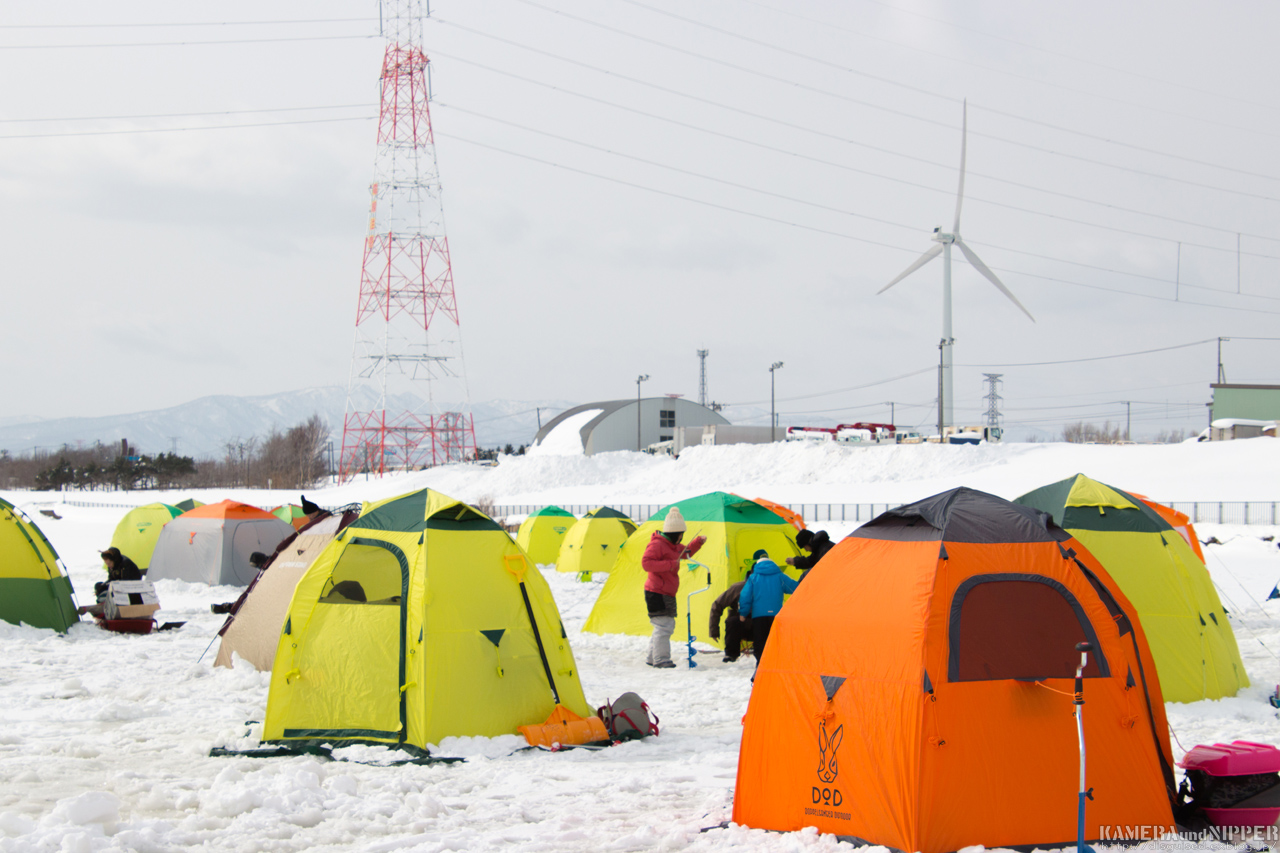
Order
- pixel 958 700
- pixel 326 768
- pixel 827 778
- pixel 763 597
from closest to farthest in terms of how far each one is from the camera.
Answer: pixel 958 700, pixel 827 778, pixel 326 768, pixel 763 597

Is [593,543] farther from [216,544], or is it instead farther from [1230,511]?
[1230,511]

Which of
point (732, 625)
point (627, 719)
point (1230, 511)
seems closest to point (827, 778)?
point (627, 719)

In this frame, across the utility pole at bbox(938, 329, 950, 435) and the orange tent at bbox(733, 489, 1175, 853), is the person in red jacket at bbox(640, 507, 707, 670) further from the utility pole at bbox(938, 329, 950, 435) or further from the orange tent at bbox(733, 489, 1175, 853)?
the utility pole at bbox(938, 329, 950, 435)

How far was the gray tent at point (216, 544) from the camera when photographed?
21.4 metres

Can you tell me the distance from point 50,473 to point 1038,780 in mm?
106742

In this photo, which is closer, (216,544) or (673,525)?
(673,525)

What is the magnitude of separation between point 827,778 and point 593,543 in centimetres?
1824

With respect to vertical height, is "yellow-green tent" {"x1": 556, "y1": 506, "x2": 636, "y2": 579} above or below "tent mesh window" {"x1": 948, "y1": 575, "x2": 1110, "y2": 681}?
below

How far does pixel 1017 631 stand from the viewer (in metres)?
5.95

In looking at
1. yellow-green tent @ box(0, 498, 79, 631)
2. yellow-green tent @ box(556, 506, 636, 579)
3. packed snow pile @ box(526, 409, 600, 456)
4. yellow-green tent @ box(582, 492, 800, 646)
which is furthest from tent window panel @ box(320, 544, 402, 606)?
packed snow pile @ box(526, 409, 600, 456)

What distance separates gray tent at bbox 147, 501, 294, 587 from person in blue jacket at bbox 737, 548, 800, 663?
14218 millimetres

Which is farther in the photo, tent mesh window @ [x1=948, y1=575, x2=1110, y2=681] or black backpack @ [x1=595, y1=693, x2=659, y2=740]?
black backpack @ [x1=595, y1=693, x2=659, y2=740]

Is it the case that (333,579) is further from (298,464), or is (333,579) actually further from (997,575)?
(298,464)

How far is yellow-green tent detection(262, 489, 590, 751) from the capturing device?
818 centimetres
